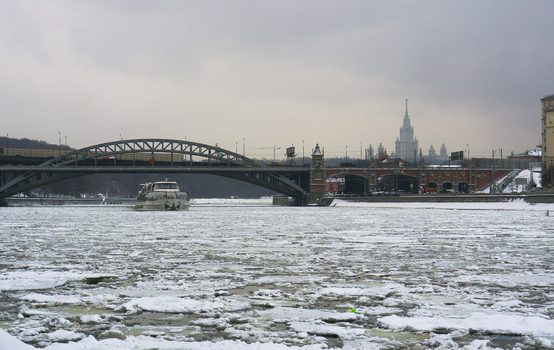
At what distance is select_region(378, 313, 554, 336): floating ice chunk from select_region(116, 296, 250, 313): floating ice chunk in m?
2.30

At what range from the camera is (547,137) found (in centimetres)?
11244

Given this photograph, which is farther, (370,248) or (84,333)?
(370,248)

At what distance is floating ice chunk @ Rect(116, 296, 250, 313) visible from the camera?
380 inches

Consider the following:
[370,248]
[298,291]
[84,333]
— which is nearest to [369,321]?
[298,291]

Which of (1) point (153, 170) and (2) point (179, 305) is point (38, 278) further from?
(1) point (153, 170)

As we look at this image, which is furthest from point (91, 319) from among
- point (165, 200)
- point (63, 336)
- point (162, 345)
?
point (165, 200)

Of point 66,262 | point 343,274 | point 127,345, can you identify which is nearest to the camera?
point 127,345

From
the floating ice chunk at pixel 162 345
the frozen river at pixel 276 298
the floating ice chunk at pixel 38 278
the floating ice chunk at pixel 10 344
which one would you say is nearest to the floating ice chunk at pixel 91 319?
the frozen river at pixel 276 298

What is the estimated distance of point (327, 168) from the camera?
4887 inches

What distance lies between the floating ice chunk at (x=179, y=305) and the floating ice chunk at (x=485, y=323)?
7.55 ft

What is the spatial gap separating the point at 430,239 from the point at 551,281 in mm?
12125

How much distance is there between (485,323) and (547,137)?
368ft

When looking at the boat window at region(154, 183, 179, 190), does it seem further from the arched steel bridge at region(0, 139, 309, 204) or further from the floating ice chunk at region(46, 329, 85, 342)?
the floating ice chunk at region(46, 329, 85, 342)

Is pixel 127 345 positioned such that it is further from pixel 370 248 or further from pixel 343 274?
pixel 370 248
